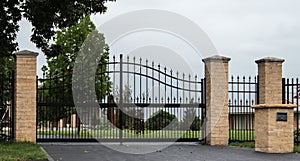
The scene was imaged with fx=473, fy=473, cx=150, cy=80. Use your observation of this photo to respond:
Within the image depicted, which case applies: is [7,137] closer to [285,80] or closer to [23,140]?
[23,140]

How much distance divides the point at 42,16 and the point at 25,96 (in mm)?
3295

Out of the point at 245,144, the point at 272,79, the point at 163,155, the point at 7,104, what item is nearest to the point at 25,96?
the point at 7,104

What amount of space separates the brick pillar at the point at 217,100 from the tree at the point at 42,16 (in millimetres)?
4319

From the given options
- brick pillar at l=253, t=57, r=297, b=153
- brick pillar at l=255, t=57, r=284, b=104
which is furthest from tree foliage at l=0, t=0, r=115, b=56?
brick pillar at l=255, t=57, r=284, b=104

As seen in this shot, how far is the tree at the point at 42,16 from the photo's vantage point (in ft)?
36.9

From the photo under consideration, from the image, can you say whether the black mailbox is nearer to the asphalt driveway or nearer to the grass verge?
the asphalt driveway

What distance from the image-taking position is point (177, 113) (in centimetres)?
1552

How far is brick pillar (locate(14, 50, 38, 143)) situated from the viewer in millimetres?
13844

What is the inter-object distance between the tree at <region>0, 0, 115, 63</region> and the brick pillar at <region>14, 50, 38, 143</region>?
46 centimetres

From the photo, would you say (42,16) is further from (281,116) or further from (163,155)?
(281,116)

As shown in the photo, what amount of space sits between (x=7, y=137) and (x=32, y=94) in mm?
1672

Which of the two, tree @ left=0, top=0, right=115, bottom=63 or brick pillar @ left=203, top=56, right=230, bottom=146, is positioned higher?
tree @ left=0, top=0, right=115, bottom=63

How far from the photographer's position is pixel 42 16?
1155 cm

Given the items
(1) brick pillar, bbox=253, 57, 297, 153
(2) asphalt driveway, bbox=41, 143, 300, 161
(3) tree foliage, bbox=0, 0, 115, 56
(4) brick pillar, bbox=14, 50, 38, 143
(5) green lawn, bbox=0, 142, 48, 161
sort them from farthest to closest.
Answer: (4) brick pillar, bbox=14, 50, 38, 143
(1) brick pillar, bbox=253, 57, 297, 153
(3) tree foliage, bbox=0, 0, 115, 56
(2) asphalt driveway, bbox=41, 143, 300, 161
(5) green lawn, bbox=0, 142, 48, 161
